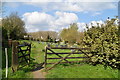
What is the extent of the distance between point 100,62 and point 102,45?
4.44 feet

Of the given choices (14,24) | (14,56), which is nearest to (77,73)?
(14,56)

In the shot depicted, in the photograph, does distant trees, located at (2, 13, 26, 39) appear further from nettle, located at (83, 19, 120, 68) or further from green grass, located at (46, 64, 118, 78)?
green grass, located at (46, 64, 118, 78)

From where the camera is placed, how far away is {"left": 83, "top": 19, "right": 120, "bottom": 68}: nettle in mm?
9047

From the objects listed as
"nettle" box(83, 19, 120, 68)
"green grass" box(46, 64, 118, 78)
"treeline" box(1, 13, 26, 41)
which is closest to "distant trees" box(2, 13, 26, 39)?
"treeline" box(1, 13, 26, 41)

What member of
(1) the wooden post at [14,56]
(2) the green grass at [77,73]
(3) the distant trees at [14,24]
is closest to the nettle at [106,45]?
(2) the green grass at [77,73]

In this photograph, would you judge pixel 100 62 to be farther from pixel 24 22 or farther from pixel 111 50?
pixel 24 22

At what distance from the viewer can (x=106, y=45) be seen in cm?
920

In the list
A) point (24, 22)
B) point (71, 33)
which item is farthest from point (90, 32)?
point (24, 22)

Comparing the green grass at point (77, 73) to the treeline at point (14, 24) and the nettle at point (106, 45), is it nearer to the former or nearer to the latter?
the nettle at point (106, 45)

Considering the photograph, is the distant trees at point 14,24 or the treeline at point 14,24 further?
the treeline at point 14,24

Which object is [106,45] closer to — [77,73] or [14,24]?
[77,73]

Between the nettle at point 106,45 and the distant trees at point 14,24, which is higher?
the distant trees at point 14,24

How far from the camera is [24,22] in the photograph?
43.9 metres

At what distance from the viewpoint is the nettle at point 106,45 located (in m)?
9.05
